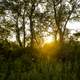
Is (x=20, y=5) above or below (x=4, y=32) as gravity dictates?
above

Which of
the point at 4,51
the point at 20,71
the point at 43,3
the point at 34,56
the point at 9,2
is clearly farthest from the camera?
the point at 43,3

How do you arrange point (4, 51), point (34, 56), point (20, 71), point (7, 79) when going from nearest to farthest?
point (7, 79), point (20, 71), point (34, 56), point (4, 51)

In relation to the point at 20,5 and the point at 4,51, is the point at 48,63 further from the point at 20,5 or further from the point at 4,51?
the point at 20,5

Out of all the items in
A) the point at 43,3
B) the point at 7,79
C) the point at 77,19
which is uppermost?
the point at 43,3

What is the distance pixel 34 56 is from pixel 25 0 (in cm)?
2409

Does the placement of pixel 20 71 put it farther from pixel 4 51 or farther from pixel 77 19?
pixel 77 19

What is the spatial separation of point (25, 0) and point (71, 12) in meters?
7.04

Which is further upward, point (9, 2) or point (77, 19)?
point (9, 2)

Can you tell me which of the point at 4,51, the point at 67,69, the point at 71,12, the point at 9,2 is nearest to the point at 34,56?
the point at 4,51

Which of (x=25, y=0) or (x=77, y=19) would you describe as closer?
(x=25, y=0)

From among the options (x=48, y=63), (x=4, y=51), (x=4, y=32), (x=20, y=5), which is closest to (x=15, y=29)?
(x=4, y=32)

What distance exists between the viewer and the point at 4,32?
3925cm

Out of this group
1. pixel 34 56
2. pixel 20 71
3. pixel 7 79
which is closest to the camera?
pixel 7 79

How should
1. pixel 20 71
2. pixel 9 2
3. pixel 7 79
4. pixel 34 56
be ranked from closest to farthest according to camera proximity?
pixel 7 79
pixel 20 71
pixel 34 56
pixel 9 2
